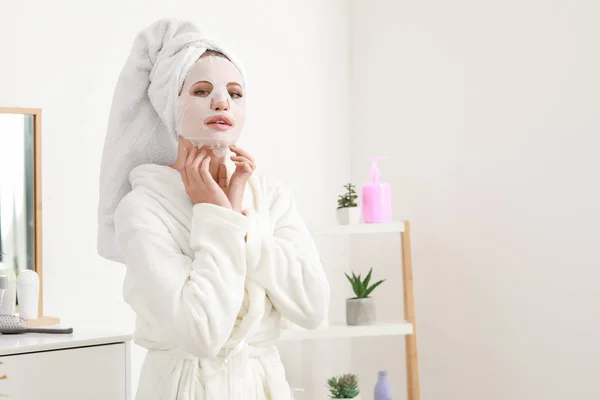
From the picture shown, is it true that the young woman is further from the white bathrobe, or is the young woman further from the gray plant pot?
the gray plant pot

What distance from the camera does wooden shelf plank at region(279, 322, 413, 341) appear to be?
2197mm

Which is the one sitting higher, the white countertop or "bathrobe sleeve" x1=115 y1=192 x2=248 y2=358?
"bathrobe sleeve" x1=115 y1=192 x2=248 y2=358

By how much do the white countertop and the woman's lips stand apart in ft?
2.06

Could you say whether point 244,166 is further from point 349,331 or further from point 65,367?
point 349,331

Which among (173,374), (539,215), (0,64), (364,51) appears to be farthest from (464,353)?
(0,64)

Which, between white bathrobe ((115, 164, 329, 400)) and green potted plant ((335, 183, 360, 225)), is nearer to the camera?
white bathrobe ((115, 164, 329, 400))

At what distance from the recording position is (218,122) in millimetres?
1292

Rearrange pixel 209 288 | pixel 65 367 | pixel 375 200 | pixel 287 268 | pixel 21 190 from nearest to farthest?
pixel 209 288
pixel 287 268
pixel 65 367
pixel 21 190
pixel 375 200

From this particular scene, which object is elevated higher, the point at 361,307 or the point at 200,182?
the point at 200,182

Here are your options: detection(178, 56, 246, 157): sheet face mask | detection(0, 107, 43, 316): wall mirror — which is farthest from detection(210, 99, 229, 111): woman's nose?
detection(0, 107, 43, 316): wall mirror

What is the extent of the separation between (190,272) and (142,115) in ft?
1.13

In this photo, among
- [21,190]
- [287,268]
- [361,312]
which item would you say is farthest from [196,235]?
[361,312]

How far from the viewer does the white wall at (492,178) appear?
203 centimetres

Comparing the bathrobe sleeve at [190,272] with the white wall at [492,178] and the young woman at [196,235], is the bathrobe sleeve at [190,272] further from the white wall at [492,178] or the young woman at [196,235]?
the white wall at [492,178]
